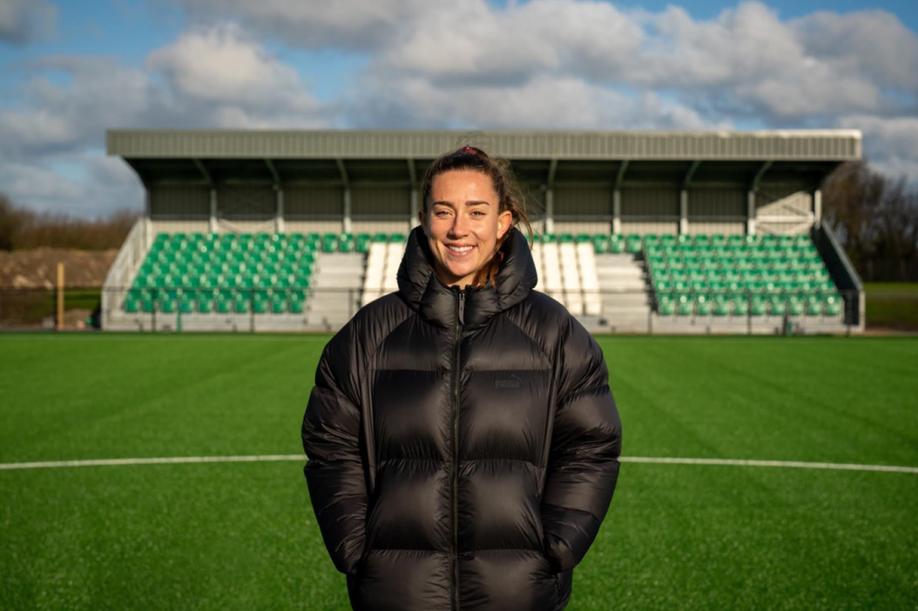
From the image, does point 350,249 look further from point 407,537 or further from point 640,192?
point 407,537

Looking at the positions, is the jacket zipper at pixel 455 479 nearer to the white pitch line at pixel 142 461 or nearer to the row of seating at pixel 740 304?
the white pitch line at pixel 142 461

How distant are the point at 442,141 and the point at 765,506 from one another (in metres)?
26.7

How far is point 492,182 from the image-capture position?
8.36ft

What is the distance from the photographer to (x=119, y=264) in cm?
3089

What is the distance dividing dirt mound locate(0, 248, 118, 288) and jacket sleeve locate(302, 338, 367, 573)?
2540 inches

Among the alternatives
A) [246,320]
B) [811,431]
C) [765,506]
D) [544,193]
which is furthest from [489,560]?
[544,193]

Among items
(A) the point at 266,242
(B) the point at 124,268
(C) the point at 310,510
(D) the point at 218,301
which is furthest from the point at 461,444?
(A) the point at 266,242

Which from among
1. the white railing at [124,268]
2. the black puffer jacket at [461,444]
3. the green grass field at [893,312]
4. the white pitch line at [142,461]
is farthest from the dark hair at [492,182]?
the green grass field at [893,312]

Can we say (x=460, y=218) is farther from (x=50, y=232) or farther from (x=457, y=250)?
(x=50, y=232)

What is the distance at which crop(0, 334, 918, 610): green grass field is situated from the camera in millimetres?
4742

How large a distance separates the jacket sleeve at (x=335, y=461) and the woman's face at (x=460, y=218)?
1.43ft

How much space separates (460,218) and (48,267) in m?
69.0

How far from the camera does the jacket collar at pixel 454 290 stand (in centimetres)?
249

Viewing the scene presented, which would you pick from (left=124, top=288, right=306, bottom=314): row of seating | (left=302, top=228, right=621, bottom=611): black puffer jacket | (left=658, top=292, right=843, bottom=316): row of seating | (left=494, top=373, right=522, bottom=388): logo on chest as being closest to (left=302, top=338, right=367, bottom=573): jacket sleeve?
(left=302, top=228, right=621, bottom=611): black puffer jacket
